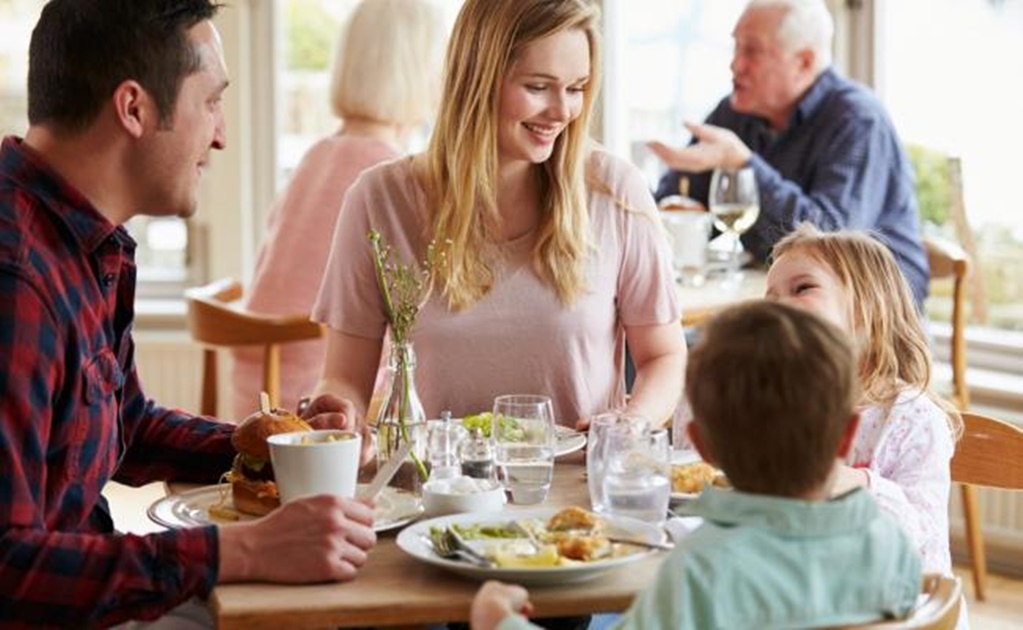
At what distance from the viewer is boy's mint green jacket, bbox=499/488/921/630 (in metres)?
1.56

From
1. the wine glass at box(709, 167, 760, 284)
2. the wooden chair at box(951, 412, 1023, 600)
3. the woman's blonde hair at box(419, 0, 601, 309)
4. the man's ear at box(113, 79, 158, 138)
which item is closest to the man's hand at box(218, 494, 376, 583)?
the man's ear at box(113, 79, 158, 138)

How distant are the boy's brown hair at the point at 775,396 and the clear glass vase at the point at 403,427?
0.63 m

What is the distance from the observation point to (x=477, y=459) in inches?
83.9

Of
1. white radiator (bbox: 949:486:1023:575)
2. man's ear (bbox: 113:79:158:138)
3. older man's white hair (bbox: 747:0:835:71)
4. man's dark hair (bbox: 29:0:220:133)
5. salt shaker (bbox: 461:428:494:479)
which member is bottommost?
white radiator (bbox: 949:486:1023:575)

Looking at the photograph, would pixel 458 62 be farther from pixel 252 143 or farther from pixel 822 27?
pixel 252 143

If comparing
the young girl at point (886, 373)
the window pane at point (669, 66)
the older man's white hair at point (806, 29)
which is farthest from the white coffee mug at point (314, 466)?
the window pane at point (669, 66)

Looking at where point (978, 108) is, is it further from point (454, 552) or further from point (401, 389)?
point (454, 552)

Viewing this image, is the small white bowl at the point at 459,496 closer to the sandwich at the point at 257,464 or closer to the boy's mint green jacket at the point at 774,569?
the sandwich at the point at 257,464

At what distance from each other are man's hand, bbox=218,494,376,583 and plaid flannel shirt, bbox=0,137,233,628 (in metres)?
0.03

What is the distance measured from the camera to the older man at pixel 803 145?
430 cm

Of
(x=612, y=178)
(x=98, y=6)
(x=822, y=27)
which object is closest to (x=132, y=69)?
(x=98, y=6)

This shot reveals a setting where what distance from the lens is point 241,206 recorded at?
559cm

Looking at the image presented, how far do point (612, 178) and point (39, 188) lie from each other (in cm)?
113

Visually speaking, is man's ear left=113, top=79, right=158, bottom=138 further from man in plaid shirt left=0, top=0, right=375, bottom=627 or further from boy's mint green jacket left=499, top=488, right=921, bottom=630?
boy's mint green jacket left=499, top=488, right=921, bottom=630
